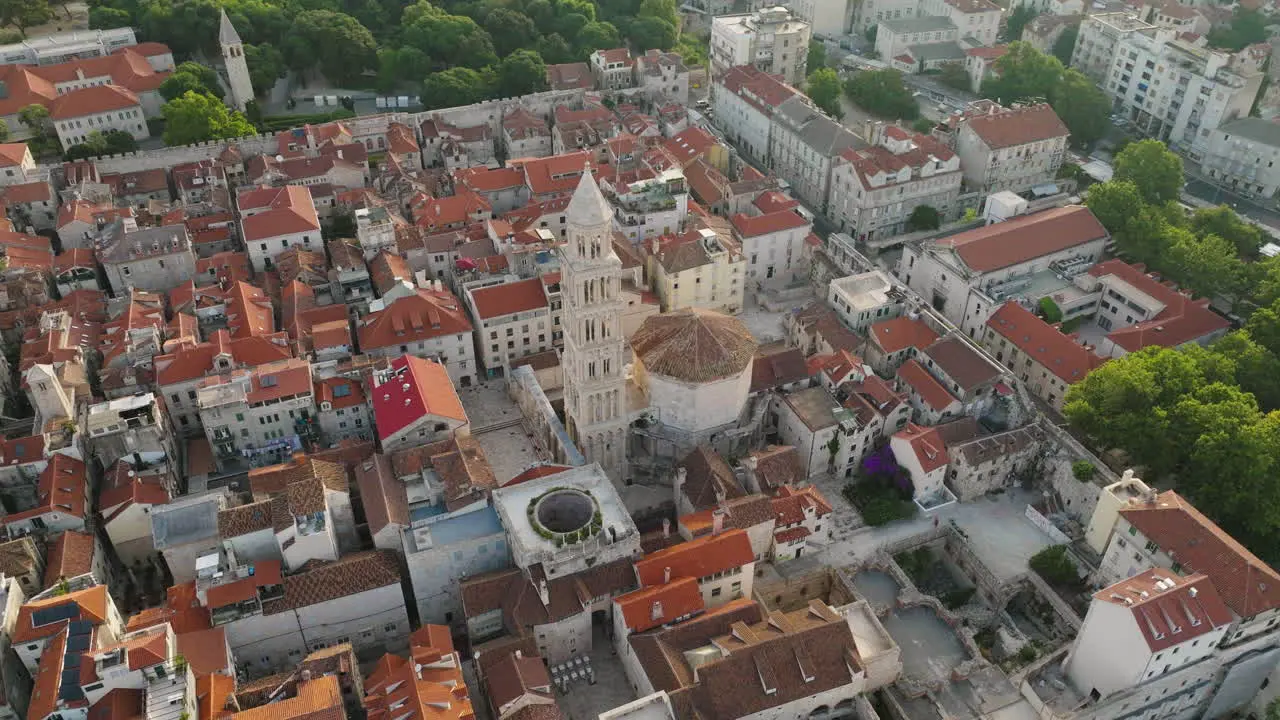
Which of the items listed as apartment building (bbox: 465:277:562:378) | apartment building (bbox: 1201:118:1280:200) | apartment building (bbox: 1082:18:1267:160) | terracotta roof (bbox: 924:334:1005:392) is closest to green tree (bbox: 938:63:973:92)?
apartment building (bbox: 1082:18:1267:160)

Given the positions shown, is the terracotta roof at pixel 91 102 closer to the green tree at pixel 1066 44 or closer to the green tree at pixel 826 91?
the green tree at pixel 826 91

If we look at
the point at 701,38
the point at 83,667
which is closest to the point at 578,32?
the point at 701,38

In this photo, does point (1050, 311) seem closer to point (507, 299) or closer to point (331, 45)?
point (507, 299)

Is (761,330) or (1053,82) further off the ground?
(1053,82)

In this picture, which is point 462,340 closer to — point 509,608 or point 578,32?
point 509,608

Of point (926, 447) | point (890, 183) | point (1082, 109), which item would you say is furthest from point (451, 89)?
point (926, 447)

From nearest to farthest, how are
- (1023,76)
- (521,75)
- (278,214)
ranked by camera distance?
1. (278,214)
2. (1023,76)
3. (521,75)

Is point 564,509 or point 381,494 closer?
point 564,509

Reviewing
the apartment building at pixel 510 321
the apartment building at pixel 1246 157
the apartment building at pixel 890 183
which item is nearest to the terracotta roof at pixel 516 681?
the apartment building at pixel 510 321
